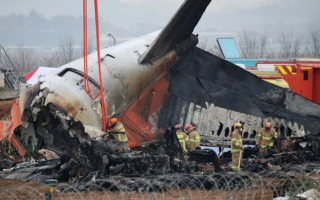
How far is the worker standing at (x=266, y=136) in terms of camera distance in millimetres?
12602

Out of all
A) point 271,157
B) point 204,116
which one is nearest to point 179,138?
point 204,116

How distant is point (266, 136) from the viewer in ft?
41.5

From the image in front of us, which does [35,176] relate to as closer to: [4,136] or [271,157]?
[4,136]

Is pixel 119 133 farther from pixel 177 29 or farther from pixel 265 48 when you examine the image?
pixel 265 48

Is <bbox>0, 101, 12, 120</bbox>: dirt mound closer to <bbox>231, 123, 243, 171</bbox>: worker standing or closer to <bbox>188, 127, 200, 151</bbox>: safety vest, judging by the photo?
<bbox>188, 127, 200, 151</bbox>: safety vest

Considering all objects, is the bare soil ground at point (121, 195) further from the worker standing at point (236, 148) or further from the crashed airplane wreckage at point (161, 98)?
the worker standing at point (236, 148)

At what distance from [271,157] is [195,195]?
4.60 metres

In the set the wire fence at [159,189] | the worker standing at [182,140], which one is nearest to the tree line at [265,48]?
the worker standing at [182,140]

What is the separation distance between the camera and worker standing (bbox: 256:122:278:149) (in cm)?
1260

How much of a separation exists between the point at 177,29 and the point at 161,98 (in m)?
2.78

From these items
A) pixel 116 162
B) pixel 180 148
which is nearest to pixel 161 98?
pixel 180 148

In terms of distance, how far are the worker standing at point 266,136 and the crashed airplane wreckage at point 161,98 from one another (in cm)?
90

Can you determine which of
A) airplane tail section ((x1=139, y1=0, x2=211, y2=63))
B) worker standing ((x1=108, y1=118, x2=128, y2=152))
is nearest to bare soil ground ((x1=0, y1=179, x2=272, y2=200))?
worker standing ((x1=108, y1=118, x2=128, y2=152))

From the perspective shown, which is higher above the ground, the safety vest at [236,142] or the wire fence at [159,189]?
the safety vest at [236,142]
